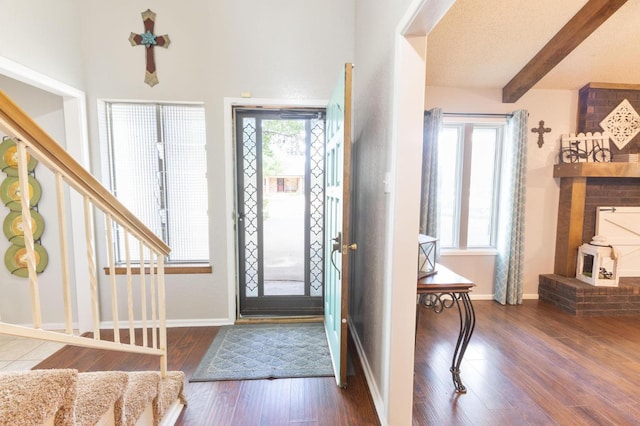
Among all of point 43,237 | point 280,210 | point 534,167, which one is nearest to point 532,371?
point 534,167

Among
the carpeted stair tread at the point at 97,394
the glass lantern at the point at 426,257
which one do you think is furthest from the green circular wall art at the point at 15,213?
the glass lantern at the point at 426,257

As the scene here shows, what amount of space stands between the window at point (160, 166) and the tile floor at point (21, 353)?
0.87 meters

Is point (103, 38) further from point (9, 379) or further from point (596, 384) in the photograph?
point (596, 384)

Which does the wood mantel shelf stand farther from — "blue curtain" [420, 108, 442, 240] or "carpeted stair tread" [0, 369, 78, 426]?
"carpeted stair tread" [0, 369, 78, 426]

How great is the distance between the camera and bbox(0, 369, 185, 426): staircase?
84 cm

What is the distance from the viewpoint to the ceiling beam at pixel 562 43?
7.61 ft

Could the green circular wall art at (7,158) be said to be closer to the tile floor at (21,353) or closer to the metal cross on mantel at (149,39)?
the metal cross on mantel at (149,39)

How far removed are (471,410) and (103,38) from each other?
3987mm

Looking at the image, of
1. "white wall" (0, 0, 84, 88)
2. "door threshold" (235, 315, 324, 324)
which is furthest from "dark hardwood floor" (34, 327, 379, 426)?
"white wall" (0, 0, 84, 88)

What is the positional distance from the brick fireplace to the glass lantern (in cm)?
221

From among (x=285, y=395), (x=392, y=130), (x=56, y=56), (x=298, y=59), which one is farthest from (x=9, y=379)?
(x=298, y=59)

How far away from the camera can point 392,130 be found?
1534 millimetres

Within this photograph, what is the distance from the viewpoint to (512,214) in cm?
330

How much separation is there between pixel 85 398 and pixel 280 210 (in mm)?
2051
